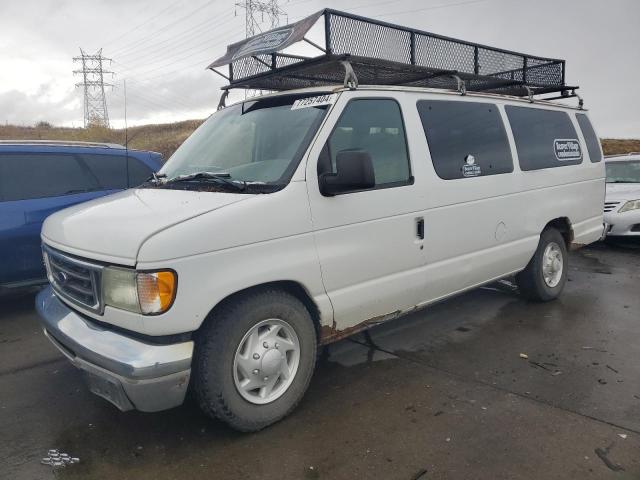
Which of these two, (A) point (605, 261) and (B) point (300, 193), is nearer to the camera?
(B) point (300, 193)

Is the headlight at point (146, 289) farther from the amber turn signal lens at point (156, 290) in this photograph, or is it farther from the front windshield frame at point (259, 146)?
the front windshield frame at point (259, 146)

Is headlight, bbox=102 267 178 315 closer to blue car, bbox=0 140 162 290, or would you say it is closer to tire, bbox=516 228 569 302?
blue car, bbox=0 140 162 290

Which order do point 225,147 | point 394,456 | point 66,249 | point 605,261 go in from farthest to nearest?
1. point 605,261
2. point 225,147
3. point 66,249
4. point 394,456

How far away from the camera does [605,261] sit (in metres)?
7.63

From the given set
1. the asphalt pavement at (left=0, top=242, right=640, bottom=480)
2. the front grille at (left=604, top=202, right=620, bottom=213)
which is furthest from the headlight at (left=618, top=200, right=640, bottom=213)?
the asphalt pavement at (left=0, top=242, right=640, bottom=480)

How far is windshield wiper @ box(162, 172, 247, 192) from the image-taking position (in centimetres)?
304

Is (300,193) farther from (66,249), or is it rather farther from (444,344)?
(444,344)

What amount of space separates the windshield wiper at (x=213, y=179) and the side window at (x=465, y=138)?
1.61 m

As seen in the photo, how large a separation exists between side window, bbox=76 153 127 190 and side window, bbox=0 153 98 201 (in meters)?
0.07

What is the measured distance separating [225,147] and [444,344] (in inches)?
97.0

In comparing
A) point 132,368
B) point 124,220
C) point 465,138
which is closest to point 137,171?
point 124,220

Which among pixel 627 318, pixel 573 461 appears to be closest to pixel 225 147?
pixel 573 461

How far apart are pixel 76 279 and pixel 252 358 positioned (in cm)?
112

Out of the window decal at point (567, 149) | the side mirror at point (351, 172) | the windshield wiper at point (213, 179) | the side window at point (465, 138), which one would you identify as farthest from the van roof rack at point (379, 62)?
the windshield wiper at point (213, 179)
